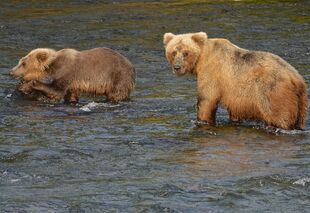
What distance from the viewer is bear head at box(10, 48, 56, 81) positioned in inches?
585

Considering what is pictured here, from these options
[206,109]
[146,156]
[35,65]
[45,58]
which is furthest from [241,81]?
[35,65]

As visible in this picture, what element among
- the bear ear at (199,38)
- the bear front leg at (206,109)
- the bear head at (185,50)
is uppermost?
the bear ear at (199,38)

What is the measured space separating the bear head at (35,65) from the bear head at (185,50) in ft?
10.3

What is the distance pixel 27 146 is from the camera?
11453mm

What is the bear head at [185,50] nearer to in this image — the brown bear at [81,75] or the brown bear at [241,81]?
the brown bear at [241,81]

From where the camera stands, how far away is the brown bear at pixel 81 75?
14.7 meters

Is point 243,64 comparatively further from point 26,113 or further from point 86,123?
point 26,113

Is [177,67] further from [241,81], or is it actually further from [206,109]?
[241,81]

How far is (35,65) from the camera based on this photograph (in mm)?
14969

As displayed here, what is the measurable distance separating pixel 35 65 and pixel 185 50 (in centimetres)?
362

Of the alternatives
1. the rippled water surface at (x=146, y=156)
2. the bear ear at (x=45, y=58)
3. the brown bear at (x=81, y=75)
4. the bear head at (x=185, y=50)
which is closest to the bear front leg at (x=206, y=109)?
the rippled water surface at (x=146, y=156)

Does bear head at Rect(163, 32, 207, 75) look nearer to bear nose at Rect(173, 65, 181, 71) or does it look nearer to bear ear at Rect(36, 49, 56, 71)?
bear nose at Rect(173, 65, 181, 71)

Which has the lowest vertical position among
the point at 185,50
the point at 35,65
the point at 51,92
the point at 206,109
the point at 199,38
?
the point at 51,92

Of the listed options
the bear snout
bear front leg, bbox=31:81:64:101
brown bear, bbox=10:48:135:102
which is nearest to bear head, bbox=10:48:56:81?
brown bear, bbox=10:48:135:102
